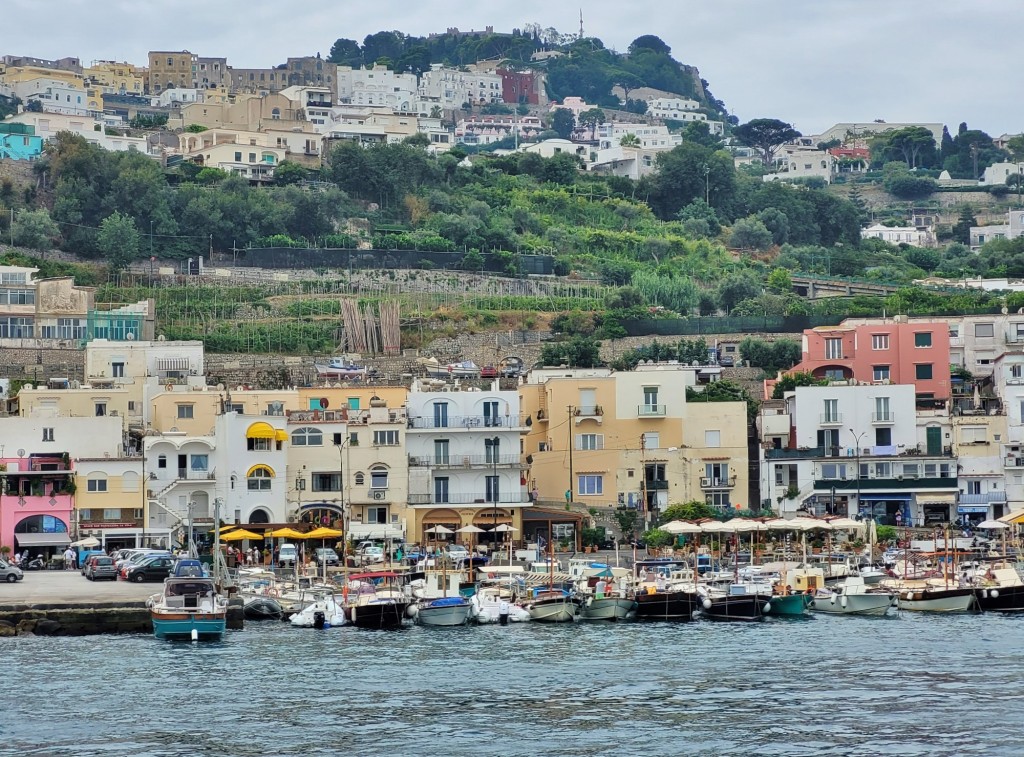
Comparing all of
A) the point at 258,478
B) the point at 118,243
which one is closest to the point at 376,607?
the point at 258,478

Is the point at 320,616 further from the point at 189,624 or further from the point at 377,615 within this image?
the point at 189,624

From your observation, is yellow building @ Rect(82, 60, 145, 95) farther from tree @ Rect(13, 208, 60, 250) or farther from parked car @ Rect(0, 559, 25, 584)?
parked car @ Rect(0, 559, 25, 584)

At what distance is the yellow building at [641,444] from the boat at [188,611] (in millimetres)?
25562

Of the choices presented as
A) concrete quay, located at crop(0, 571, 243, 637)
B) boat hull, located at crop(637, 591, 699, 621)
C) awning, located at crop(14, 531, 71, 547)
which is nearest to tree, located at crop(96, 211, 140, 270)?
awning, located at crop(14, 531, 71, 547)

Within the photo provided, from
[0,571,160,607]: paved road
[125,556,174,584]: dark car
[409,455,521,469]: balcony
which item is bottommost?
[0,571,160,607]: paved road

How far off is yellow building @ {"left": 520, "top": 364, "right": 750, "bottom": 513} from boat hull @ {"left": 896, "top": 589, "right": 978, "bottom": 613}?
1837cm

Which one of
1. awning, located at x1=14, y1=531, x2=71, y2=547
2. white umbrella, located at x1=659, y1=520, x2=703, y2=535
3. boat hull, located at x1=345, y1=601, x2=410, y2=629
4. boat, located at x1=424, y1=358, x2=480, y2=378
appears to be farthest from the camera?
boat, located at x1=424, y1=358, x2=480, y2=378

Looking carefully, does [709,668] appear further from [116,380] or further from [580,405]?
[116,380]

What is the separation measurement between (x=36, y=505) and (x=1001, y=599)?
105 ft

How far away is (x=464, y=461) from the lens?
255 feet

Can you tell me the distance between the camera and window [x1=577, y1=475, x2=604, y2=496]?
80750 mm

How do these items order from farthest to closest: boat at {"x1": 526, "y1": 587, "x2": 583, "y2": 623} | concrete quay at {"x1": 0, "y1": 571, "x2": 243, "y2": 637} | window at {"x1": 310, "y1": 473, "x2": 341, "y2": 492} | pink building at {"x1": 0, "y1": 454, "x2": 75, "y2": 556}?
window at {"x1": 310, "y1": 473, "x2": 341, "y2": 492}, pink building at {"x1": 0, "y1": 454, "x2": 75, "y2": 556}, boat at {"x1": 526, "y1": 587, "x2": 583, "y2": 623}, concrete quay at {"x1": 0, "y1": 571, "x2": 243, "y2": 637}

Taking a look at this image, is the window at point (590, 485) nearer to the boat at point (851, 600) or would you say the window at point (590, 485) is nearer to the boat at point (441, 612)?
the boat at point (851, 600)

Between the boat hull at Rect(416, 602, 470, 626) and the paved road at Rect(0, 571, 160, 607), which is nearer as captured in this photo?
the paved road at Rect(0, 571, 160, 607)
